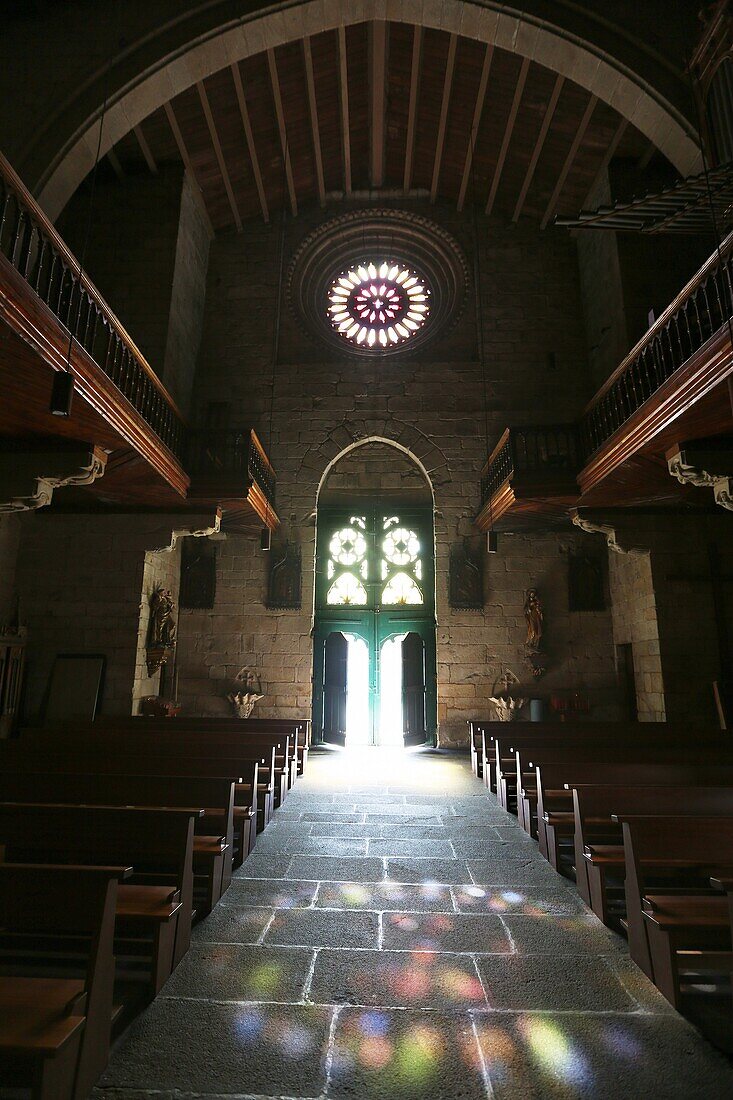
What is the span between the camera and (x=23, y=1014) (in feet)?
4.83

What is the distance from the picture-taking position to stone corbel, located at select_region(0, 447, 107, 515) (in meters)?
5.50

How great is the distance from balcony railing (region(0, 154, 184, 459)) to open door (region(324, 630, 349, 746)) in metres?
4.61

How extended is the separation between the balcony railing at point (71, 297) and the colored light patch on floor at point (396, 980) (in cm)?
403

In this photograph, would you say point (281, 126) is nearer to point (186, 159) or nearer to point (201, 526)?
point (186, 159)

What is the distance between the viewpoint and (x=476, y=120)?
9.92 meters

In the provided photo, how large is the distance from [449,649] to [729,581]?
4.06 m

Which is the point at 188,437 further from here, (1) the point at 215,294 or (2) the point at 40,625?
(1) the point at 215,294

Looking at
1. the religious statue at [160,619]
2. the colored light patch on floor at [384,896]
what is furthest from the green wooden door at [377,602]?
the colored light patch on floor at [384,896]

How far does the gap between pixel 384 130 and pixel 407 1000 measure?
12.1 m

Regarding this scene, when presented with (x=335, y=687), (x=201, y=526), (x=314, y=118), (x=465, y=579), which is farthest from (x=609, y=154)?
(x=335, y=687)

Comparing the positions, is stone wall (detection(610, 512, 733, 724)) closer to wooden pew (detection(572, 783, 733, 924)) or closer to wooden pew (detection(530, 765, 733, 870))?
wooden pew (detection(530, 765, 733, 870))

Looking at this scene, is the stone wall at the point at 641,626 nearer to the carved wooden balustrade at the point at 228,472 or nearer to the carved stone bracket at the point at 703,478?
the carved stone bracket at the point at 703,478

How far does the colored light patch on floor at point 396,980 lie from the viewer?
2.13 meters

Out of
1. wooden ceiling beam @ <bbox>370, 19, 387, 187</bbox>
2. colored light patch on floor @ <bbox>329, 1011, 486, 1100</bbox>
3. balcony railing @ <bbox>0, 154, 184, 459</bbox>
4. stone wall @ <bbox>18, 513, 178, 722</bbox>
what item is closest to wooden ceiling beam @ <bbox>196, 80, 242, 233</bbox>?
wooden ceiling beam @ <bbox>370, 19, 387, 187</bbox>
